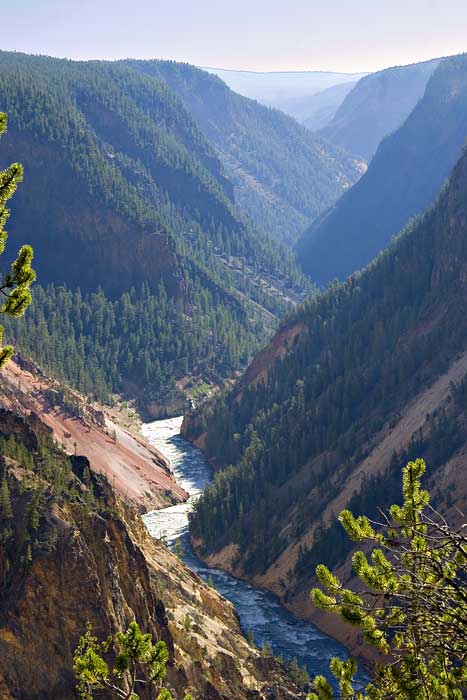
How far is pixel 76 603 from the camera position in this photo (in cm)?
5031

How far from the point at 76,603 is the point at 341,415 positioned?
3434 inches

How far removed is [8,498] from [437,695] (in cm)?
3512

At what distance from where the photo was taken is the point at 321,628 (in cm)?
9525

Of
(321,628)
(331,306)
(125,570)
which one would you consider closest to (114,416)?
(331,306)

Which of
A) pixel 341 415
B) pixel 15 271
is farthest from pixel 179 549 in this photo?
pixel 15 271

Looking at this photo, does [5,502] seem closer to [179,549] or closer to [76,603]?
[76,603]

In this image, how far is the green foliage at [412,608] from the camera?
20766mm

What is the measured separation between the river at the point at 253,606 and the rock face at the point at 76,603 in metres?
18.7

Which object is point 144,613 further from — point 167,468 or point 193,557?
point 167,468

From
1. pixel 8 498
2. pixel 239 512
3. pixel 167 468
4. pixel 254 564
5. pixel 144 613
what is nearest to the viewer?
pixel 8 498

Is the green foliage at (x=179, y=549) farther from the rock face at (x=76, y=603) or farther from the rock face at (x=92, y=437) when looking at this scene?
the rock face at (x=76, y=603)

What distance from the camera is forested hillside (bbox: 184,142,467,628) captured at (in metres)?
111

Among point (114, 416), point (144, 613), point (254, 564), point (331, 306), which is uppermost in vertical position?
point (331, 306)

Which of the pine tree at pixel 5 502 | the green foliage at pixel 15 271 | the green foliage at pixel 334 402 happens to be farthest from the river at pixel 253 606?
the green foliage at pixel 15 271
